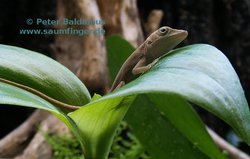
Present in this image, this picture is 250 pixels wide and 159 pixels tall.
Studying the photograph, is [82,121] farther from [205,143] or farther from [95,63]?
[95,63]

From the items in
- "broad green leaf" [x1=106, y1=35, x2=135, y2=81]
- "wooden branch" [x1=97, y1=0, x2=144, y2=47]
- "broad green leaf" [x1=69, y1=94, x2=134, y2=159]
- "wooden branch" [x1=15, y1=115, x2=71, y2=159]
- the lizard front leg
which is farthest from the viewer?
"wooden branch" [x1=97, y1=0, x2=144, y2=47]

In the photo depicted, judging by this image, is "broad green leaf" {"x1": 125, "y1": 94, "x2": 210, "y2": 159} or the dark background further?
the dark background

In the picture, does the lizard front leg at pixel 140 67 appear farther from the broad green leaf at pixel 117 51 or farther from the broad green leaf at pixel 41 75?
the broad green leaf at pixel 41 75

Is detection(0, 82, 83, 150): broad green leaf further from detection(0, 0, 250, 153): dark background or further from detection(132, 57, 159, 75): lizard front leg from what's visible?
detection(0, 0, 250, 153): dark background

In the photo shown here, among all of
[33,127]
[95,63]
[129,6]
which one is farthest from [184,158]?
[129,6]

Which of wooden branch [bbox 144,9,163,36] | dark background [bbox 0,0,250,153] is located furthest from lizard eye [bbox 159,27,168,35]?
dark background [bbox 0,0,250,153]

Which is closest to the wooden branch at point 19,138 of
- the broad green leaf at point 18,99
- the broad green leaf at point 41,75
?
the broad green leaf at point 41,75

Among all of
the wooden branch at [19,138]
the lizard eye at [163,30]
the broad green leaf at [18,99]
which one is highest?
the broad green leaf at [18,99]
